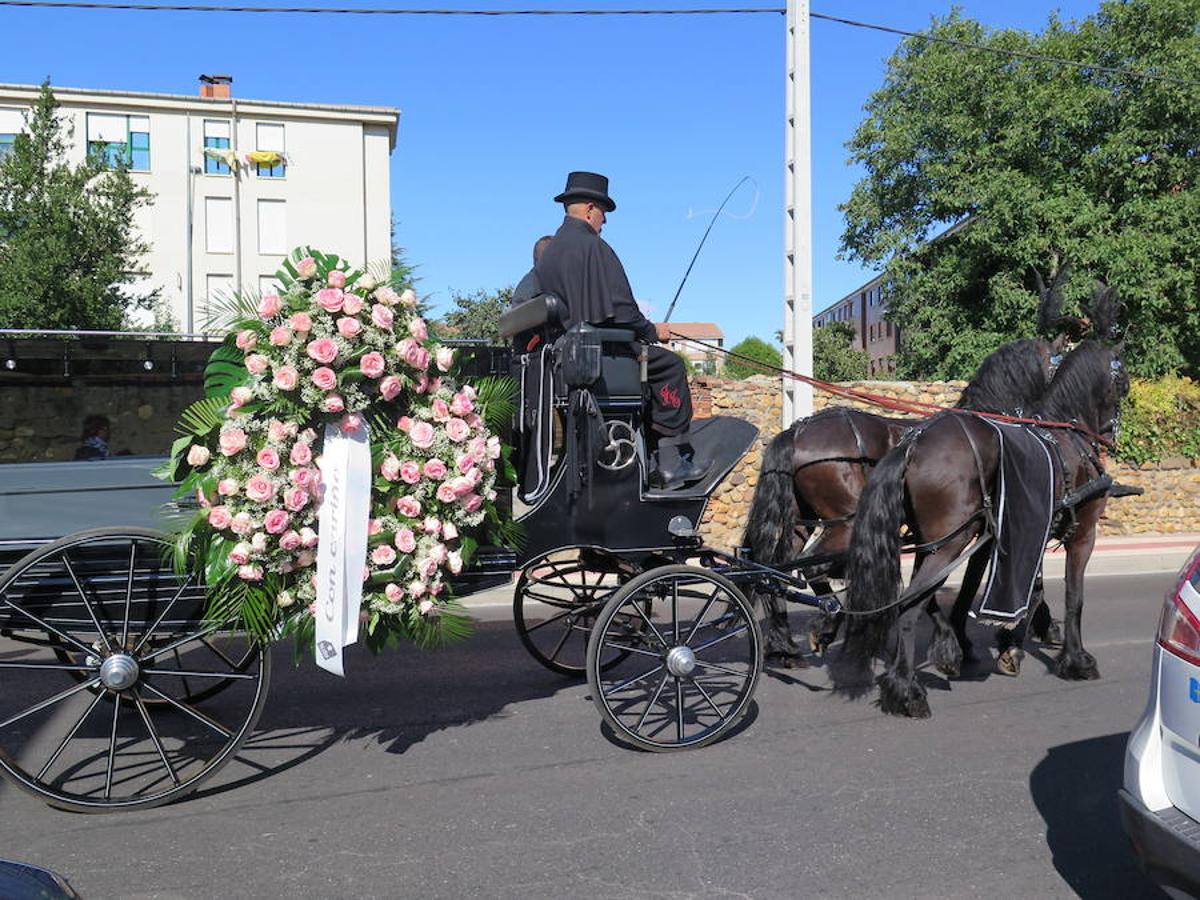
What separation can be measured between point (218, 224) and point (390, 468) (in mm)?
40085

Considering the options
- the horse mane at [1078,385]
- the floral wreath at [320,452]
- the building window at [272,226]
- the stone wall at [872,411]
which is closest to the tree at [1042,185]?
the stone wall at [872,411]

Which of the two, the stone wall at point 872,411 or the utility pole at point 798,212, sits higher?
the utility pole at point 798,212

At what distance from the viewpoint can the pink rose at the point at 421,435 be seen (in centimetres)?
392

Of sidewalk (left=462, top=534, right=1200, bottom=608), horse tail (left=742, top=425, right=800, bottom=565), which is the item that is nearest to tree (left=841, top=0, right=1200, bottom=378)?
sidewalk (left=462, top=534, right=1200, bottom=608)

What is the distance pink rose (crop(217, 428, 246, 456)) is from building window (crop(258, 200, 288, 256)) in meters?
39.7

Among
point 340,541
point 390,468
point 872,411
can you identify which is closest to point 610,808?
point 340,541

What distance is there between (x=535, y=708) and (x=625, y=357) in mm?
1950

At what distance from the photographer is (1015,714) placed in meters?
5.23

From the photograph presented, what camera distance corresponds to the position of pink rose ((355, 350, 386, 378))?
148 inches

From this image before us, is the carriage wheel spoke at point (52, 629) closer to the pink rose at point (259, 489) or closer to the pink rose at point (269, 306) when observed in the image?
the pink rose at point (259, 489)

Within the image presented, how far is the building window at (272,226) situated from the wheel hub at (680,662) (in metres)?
39.7

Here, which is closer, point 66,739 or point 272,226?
point 66,739

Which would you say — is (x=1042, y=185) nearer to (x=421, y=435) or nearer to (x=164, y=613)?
(x=421, y=435)

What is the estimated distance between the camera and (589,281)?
479 cm
